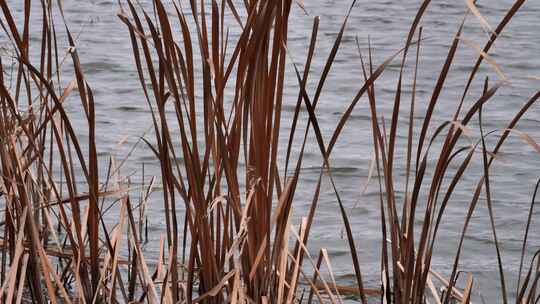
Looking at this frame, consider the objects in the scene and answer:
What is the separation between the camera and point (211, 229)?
1.68 metres

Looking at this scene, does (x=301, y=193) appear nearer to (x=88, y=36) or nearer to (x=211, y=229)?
(x=211, y=229)

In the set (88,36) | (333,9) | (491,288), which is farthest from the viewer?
(333,9)

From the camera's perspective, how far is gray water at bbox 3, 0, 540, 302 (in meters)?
3.20

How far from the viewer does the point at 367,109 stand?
4789 mm

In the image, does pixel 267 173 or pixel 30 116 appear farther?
pixel 30 116

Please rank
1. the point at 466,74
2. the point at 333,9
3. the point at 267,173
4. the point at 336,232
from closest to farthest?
the point at 267,173
the point at 336,232
the point at 466,74
the point at 333,9

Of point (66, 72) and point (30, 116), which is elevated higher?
point (30, 116)

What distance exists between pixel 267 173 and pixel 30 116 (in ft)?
1.59

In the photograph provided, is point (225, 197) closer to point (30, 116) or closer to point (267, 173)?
point (267, 173)

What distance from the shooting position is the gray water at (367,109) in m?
3.20

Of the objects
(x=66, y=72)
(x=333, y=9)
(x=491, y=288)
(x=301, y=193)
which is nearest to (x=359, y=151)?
(x=301, y=193)

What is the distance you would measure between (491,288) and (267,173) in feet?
4.66

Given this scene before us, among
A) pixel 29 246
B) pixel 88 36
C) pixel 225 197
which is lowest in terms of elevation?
pixel 88 36

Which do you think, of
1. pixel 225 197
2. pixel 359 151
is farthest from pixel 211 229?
pixel 359 151
